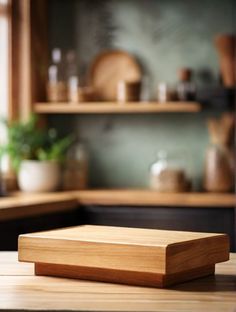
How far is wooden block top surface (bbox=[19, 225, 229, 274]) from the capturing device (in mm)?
1331

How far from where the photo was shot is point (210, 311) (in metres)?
1.14

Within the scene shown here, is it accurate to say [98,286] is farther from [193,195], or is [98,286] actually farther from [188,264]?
[193,195]

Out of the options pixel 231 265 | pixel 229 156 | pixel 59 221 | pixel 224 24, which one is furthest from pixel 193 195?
pixel 231 265

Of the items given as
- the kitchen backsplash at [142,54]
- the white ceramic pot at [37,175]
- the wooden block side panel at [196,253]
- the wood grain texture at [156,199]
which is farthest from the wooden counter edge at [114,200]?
the wooden block side panel at [196,253]

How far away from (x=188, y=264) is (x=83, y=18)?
3407mm

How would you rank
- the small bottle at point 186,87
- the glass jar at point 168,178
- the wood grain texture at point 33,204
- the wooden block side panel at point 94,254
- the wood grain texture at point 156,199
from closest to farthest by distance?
the wooden block side panel at point 94,254, the wood grain texture at point 33,204, the wood grain texture at point 156,199, the glass jar at point 168,178, the small bottle at point 186,87

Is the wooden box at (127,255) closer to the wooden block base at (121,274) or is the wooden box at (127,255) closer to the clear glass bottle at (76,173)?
the wooden block base at (121,274)

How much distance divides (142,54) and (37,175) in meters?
1.02

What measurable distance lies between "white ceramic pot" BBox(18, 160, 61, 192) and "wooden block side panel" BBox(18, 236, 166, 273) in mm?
2719

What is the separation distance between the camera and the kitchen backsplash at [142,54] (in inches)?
176

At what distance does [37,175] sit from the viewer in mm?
4203

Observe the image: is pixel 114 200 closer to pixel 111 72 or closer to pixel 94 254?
pixel 111 72

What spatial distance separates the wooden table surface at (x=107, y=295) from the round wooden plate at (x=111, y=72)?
307 centimetres

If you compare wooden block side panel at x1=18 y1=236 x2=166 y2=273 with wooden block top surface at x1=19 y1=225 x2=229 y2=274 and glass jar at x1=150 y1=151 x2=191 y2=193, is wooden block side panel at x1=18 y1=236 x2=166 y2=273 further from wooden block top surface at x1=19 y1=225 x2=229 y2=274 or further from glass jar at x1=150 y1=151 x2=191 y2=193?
glass jar at x1=150 y1=151 x2=191 y2=193
